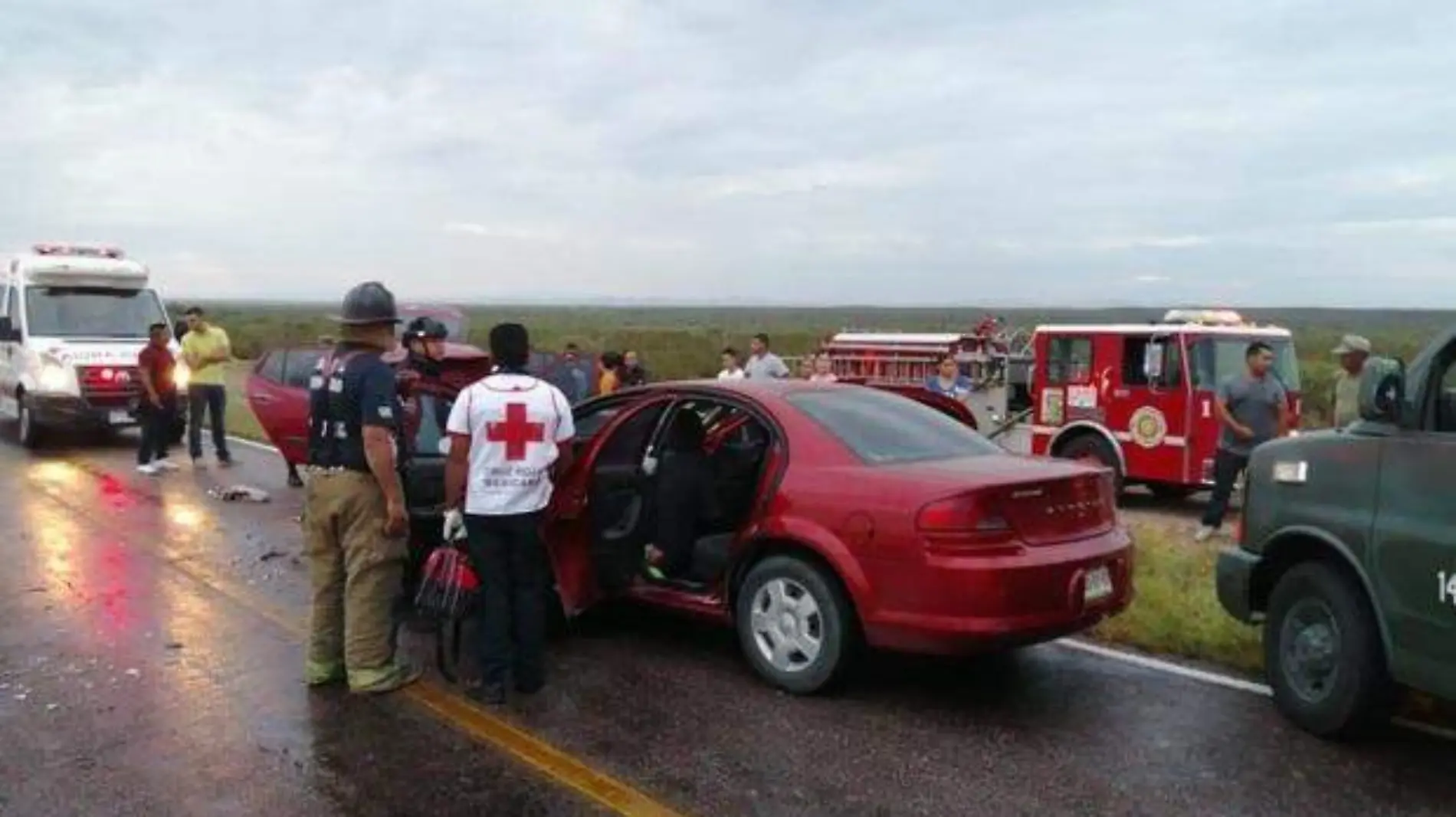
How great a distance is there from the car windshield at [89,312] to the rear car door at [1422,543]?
15839mm

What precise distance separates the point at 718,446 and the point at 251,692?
8.70 ft

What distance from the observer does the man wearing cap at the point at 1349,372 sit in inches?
460

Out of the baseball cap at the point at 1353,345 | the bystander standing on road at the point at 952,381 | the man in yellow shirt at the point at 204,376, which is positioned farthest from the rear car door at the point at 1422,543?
the man in yellow shirt at the point at 204,376

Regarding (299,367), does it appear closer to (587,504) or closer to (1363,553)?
(587,504)

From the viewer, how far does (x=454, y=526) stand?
6.12 meters

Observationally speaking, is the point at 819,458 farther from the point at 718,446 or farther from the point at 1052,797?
the point at 1052,797

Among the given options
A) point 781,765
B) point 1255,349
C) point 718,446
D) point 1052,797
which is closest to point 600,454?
point 718,446

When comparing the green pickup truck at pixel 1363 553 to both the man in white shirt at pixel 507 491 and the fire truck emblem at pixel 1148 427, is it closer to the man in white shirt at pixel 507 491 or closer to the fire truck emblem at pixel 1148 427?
the man in white shirt at pixel 507 491

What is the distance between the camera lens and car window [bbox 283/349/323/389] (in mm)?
12836

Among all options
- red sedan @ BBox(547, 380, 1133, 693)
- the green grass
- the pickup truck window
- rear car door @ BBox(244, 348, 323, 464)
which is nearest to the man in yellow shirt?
rear car door @ BBox(244, 348, 323, 464)

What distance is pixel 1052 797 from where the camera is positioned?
4.60 m

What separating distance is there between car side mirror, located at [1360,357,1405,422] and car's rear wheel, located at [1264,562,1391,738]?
0.72 metres

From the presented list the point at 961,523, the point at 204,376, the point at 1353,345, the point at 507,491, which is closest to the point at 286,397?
the point at 204,376

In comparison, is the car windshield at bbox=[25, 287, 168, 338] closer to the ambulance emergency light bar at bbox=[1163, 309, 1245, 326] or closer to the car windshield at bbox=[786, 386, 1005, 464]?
the ambulance emergency light bar at bbox=[1163, 309, 1245, 326]
